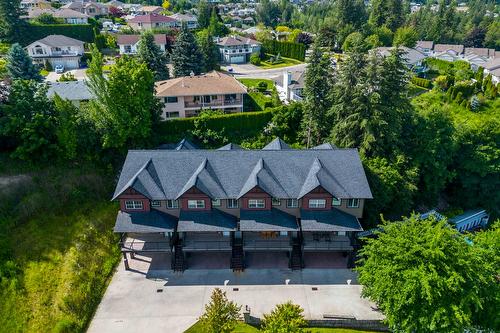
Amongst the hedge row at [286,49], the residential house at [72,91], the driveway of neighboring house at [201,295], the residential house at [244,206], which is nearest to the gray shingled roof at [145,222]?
the residential house at [244,206]

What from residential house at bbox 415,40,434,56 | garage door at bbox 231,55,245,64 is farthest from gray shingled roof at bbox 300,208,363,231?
residential house at bbox 415,40,434,56

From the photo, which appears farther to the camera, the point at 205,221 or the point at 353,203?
the point at 353,203

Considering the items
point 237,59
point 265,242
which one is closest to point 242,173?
A: point 265,242

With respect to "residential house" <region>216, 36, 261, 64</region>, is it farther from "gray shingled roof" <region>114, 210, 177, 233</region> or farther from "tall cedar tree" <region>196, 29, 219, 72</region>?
"gray shingled roof" <region>114, 210, 177, 233</region>

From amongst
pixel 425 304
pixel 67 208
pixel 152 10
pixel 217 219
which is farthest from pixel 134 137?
pixel 152 10

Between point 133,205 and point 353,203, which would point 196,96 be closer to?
point 133,205

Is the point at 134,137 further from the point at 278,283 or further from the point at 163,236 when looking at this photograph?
the point at 278,283
